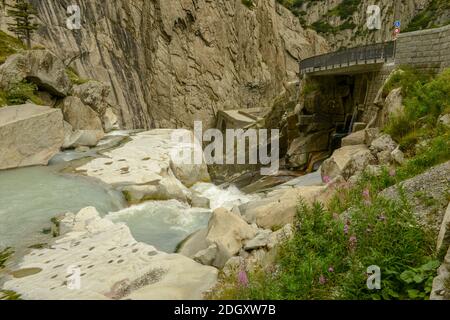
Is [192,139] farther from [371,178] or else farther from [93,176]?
[371,178]

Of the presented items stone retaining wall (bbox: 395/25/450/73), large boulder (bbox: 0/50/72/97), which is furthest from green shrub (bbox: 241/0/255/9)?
stone retaining wall (bbox: 395/25/450/73)

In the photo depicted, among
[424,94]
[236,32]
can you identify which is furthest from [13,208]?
[236,32]

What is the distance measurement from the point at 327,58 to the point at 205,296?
907 inches

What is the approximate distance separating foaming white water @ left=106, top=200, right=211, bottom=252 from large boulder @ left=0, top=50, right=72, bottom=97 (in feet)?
46.0

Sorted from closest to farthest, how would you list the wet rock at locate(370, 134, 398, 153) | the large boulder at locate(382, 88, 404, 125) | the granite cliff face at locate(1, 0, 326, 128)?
the wet rock at locate(370, 134, 398, 153), the large boulder at locate(382, 88, 404, 125), the granite cliff face at locate(1, 0, 326, 128)

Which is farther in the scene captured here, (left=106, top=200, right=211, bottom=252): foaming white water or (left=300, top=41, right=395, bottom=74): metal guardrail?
(left=300, top=41, right=395, bottom=74): metal guardrail

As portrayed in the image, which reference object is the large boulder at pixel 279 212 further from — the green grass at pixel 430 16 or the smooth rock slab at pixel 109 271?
the green grass at pixel 430 16

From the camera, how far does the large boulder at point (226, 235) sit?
25.3 feet

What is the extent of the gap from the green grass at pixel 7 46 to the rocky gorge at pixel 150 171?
70.9 inches

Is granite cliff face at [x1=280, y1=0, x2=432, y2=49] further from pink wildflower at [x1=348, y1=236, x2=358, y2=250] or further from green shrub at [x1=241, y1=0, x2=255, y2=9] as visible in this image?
pink wildflower at [x1=348, y1=236, x2=358, y2=250]

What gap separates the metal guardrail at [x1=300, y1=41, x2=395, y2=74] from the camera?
17894mm

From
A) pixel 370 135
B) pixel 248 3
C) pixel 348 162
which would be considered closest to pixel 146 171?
pixel 348 162

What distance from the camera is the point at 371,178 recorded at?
7906mm
